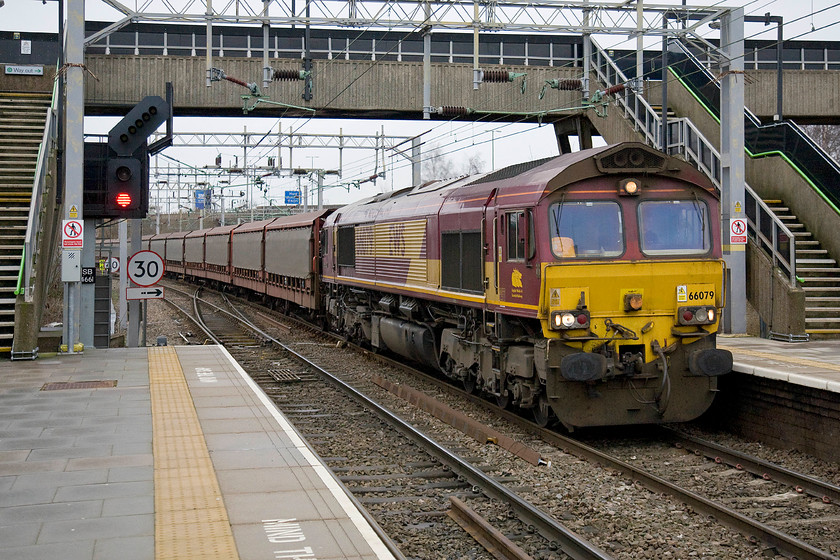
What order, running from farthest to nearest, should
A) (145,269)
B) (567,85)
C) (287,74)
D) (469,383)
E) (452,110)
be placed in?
(452,110) → (567,85) → (287,74) → (145,269) → (469,383)

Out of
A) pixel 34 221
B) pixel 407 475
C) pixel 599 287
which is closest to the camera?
pixel 407 475

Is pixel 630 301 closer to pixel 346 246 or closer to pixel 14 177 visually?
pixel 346 246

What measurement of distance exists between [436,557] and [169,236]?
54552 millimetres

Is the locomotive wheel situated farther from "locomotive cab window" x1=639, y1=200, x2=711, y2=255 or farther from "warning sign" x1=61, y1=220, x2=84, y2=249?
"warning sign" x1=61, y1=220, x2=84, y2=249

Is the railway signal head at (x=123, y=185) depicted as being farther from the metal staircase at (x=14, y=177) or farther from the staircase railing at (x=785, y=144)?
the staircase railing at (x=785, y=144)

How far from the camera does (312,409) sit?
13.1 metres

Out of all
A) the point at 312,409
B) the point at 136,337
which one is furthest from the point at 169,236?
the point at 312,409

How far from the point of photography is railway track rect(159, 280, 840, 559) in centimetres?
716

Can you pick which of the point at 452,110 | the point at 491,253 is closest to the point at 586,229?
the point at 491,253

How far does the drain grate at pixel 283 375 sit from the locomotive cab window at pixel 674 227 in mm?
7479

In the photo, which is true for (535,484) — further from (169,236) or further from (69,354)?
(169,236)

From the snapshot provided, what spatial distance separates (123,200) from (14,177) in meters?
4.17

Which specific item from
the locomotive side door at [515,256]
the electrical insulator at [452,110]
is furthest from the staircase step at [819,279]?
the electrical insulator at [452,110]

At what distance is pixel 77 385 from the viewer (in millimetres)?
12789
